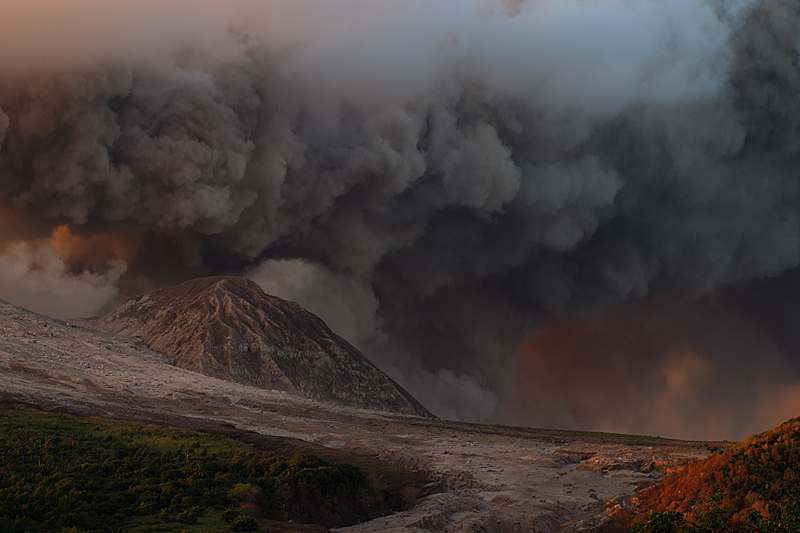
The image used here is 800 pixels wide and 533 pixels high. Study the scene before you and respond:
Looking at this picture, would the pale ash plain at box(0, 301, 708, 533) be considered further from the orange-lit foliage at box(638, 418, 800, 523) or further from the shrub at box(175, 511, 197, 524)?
the shrub at box(175, 511, 197, 524)

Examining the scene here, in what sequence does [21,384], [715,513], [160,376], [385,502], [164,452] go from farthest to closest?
[160,376] → [21,384] → [164,452] → [385,502] → [715,513]

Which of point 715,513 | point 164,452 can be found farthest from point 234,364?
point 715,513

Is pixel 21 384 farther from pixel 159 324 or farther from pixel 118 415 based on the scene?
pixel 159 324

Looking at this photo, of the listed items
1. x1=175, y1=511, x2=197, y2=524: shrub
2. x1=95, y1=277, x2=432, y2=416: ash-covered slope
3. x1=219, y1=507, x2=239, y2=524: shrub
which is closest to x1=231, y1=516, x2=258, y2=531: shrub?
x1=219, y1=507, x2=239, y2=524: shrub

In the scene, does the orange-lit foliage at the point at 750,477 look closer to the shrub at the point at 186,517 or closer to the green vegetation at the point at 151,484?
the green vegetation at the point at 151,484

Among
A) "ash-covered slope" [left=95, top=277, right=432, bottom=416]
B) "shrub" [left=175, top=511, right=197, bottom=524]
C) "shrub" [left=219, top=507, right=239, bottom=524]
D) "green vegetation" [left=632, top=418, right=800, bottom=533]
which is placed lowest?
"shrub" [left=175, top=511, right=197, bottom=524]

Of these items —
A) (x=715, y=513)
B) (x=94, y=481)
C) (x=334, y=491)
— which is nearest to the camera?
(x=715, y=513)

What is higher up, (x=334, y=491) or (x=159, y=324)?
(x=159, y=324)
